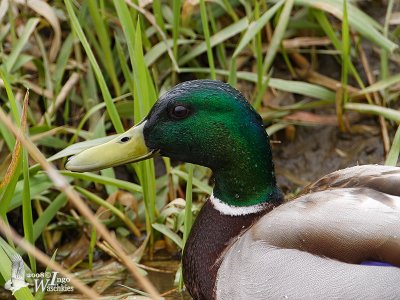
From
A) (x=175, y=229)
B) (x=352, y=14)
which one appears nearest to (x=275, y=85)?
(x=352, y=14)

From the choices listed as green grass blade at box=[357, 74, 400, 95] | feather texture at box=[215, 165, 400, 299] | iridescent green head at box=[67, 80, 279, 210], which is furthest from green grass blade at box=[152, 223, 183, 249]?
green grass blade at box=[357, 74, 400, 95]

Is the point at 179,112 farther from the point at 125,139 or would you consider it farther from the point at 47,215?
the point at 47,215

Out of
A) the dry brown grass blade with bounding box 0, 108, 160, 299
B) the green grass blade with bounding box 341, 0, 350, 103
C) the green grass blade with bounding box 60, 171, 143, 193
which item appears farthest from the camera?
the green grass blade with bounding box 341, 0, 350, 103

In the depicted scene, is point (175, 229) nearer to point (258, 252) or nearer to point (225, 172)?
point (225, 172)

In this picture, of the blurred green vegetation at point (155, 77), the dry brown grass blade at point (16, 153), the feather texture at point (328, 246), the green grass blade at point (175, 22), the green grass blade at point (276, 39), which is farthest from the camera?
the green grass blade at point (276, 39)

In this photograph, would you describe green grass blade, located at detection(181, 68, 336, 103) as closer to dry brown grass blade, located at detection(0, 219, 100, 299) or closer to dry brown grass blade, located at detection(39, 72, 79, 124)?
dry brown grass blade, located at detection(39, 72, 79, 124)

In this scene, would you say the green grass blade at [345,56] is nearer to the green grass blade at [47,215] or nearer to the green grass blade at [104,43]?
the green grass blade at [104,43]

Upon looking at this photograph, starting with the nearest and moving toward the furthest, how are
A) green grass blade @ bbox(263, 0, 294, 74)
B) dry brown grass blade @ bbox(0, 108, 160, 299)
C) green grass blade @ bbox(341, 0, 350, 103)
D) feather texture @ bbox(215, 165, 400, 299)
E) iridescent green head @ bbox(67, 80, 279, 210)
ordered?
1. dry brown grass blade @ bbox(0, 108, 160, 299)
2. feather texture @ bbox(215, 165, 400, 299)
3. iridescent green head @ bbox(67, 80, 279, 210)
4. green grass blade @ bbox(341, 0, 350, 103)
5. green grass blade @ bbox(263, 0, 294, 74)

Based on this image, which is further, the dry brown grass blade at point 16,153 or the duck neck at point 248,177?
the duck neck at point 248,177

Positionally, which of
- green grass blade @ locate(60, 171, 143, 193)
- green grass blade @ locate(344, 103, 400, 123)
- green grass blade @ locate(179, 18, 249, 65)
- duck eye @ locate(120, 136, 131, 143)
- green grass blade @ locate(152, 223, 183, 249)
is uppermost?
duck eye @ locate(120, 136, 131, 143)

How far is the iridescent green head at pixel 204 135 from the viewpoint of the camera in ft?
10.6

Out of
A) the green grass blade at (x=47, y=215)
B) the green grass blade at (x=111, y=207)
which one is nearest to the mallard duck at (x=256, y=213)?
the green grass blade at (x=111, y=207)

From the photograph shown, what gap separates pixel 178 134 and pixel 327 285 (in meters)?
0.77

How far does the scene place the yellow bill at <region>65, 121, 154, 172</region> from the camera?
3.16m
